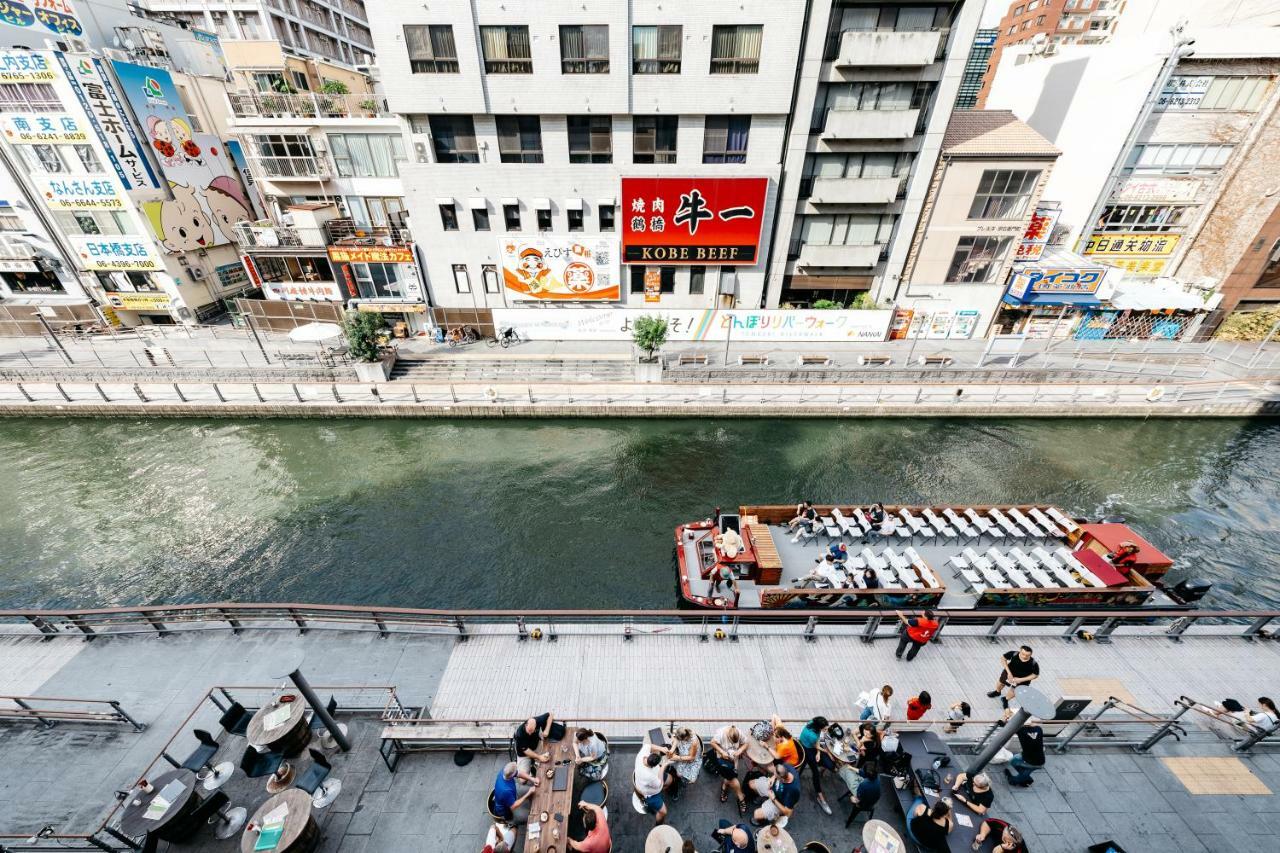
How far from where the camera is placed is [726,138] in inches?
1209

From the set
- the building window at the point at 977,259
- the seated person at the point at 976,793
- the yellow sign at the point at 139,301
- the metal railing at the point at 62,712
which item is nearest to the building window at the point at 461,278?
the yellow sign at the point at 139,301

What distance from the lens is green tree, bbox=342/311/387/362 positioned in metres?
28.2

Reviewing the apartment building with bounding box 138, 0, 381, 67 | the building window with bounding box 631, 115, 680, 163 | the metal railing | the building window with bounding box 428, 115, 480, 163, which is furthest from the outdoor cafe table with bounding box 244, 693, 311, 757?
the apartment building with bounding box 138, 0, 381, 67

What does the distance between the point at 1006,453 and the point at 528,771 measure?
2973cm

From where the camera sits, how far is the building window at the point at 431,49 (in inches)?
1086

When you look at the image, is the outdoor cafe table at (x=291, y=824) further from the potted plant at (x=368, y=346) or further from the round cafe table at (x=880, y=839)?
the potted plant at (x=368, y=346)

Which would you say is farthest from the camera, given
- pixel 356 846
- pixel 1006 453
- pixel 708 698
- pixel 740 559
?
pixel 1006 453

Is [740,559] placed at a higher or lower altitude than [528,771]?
lower

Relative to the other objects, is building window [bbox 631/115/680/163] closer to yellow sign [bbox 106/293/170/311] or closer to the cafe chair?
the cafe chair

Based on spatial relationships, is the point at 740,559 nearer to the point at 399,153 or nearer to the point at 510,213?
the point at 510,213

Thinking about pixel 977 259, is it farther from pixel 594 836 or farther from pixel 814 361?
pixel 594 836

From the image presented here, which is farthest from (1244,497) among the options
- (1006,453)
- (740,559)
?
(740,559)

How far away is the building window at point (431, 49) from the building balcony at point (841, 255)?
87.7 ft

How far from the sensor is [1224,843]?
8.59m
